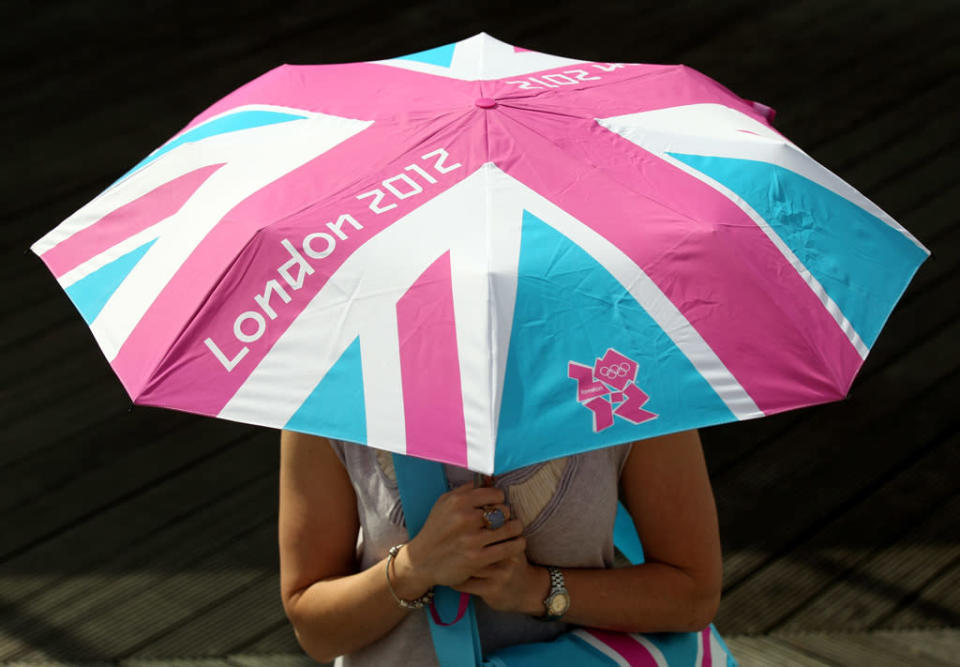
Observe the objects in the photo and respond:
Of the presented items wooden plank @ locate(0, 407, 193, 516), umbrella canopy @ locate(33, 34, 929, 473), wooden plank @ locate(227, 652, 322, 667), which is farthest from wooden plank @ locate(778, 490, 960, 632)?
wooden plank @ locate(0, 407, 193, 516)

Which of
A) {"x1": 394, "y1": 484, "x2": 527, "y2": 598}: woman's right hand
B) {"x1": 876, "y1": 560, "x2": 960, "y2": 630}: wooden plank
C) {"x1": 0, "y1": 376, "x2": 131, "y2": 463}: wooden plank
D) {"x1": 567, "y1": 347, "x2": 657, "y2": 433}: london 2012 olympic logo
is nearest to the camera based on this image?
{"x1": 567, "y1": 347, "x2": 657, "y2": 433}: london 2012 olympic logo

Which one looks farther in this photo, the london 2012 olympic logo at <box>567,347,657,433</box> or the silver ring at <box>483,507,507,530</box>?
the silver ring at <box>483,507,507,530</box>

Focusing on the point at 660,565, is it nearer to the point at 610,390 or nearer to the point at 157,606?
the point at 610,390

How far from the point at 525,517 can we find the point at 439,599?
13 centimetres

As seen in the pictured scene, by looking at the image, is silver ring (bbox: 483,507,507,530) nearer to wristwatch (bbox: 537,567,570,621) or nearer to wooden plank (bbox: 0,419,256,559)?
wristwatch (bbox: 537,567,570,621)

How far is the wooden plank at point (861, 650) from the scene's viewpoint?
7.27 feet

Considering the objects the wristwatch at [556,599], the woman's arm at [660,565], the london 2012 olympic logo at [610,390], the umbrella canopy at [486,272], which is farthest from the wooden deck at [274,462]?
the london 2012 olympic logo at [610,390]

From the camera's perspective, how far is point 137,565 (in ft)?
8.34

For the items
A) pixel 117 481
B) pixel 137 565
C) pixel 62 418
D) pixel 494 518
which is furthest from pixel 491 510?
pixel 62 418

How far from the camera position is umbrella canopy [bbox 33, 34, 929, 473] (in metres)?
1.07

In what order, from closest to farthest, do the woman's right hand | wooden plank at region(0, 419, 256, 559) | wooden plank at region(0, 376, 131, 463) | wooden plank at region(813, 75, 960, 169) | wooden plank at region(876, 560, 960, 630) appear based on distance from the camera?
the woman's right hand → wooden plank at region(876, 560, 960, 630) → wooden plank at region(0, 419, 256, 559) → wooden plank at region(0, 376, 131, 463) → wooden plank at region(813, 75, 960, 169)

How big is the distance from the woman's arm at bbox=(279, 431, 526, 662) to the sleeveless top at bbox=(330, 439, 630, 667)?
0.08ft

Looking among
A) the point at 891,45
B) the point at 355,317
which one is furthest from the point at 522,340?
the point at 891,45

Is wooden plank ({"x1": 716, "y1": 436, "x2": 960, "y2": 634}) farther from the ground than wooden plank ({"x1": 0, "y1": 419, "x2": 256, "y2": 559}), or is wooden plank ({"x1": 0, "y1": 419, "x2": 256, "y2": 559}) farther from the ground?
wooden plank ({"x1": 0, "y1": 419, "x2": 256, "y2": 559})
